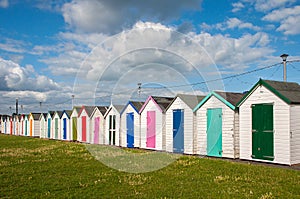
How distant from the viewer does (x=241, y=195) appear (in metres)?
9.63

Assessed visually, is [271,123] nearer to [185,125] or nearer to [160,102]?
[185,125]

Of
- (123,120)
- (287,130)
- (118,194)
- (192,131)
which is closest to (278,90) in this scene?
(287,130)

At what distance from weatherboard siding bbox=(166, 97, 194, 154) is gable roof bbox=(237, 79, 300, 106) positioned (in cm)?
450

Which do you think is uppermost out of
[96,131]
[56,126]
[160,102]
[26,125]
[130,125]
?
[160,102]

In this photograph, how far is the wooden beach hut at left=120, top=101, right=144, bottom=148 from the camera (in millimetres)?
28227

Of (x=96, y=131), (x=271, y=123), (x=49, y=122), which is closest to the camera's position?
(x=271, y=123)

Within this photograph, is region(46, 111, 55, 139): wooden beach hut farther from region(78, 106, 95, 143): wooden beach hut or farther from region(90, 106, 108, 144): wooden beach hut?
region(90, 106, 108, 144): wooden beach hut

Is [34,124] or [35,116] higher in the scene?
[35,116]

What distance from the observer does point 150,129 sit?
26328 mm

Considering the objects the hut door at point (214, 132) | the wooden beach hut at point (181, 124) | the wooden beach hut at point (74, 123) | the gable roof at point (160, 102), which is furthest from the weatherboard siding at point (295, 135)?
the wooden beach hut at point (74, 123)

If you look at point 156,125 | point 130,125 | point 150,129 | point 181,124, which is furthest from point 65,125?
point 181,124

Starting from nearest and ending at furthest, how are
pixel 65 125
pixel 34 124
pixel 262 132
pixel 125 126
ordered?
pixel 262 132, pixel 125 126, pixel 65 125, pixel 34 124

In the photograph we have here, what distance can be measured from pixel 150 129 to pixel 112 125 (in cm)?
660

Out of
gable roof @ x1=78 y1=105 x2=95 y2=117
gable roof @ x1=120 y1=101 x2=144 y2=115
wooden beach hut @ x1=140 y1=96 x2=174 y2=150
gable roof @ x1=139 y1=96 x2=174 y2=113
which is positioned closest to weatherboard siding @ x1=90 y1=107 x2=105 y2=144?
gable roof @ x1=78 y1=105 x2=95 y2=117
